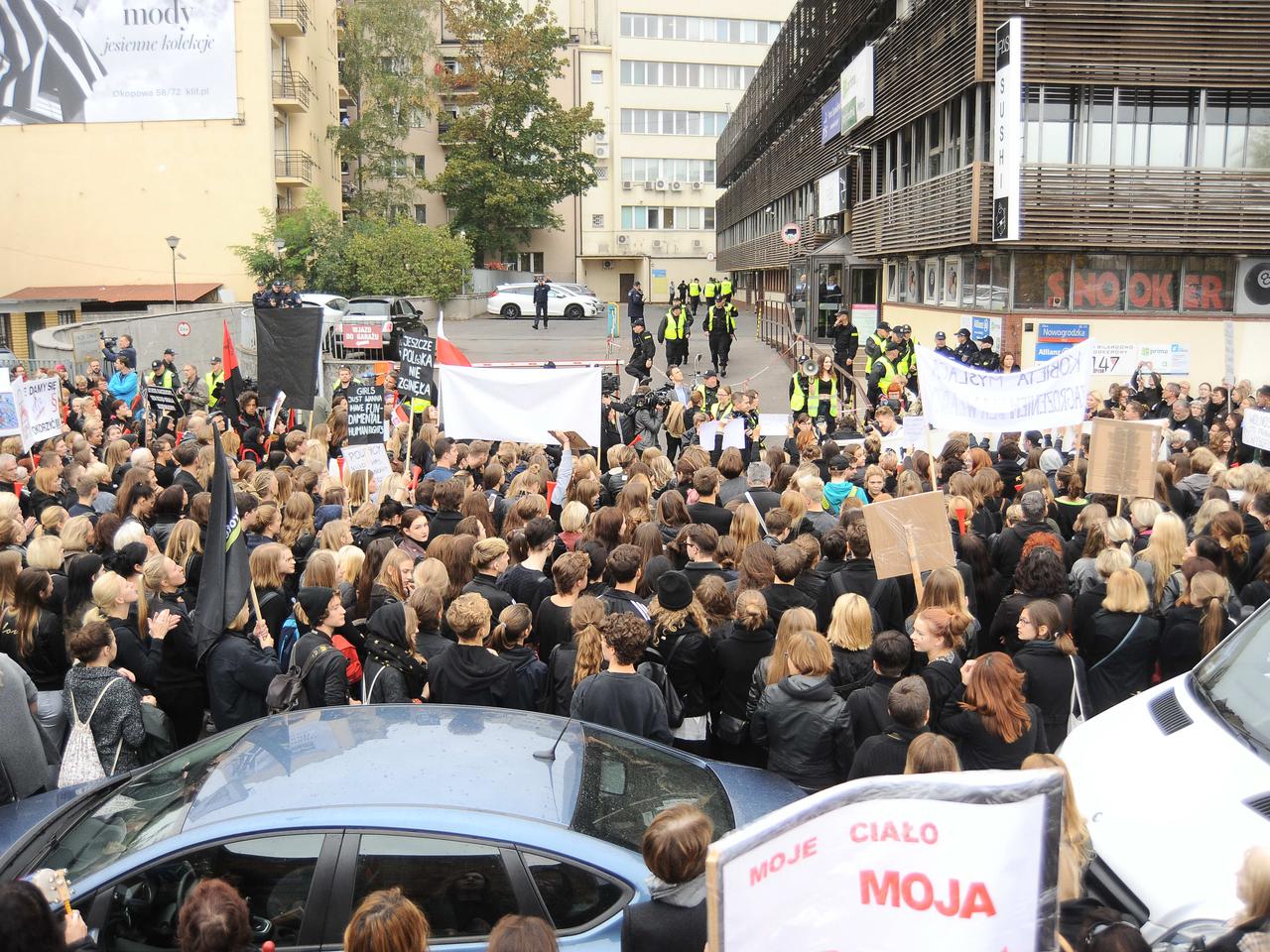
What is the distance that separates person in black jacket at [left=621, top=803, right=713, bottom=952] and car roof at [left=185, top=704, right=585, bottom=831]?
0.63m

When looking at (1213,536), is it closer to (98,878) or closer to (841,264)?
(98,878)

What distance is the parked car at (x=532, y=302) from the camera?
155 feet

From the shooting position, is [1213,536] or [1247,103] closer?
[1213,536]

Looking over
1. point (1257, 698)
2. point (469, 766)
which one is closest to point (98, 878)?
point (469, 766)

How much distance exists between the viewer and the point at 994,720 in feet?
17.6

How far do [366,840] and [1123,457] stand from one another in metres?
6.77

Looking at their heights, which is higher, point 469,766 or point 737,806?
point 469,766

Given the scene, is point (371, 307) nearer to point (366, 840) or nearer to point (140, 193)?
point (140, 193)

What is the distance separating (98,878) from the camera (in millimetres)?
4242

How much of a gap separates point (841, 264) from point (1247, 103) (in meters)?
15.9

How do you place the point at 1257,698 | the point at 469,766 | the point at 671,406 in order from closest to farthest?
the point at 469,766 < the point at 1257,698 < the point at 671,406

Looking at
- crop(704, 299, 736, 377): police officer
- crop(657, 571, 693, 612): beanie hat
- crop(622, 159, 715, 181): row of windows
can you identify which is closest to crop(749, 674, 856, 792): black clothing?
crop(657, 571, 693, 612): beanie hat

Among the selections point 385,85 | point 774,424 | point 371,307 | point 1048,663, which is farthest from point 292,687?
point 385,85

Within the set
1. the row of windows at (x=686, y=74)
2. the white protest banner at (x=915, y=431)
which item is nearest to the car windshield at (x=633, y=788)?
the white protest banner at (x=915, y=431)
